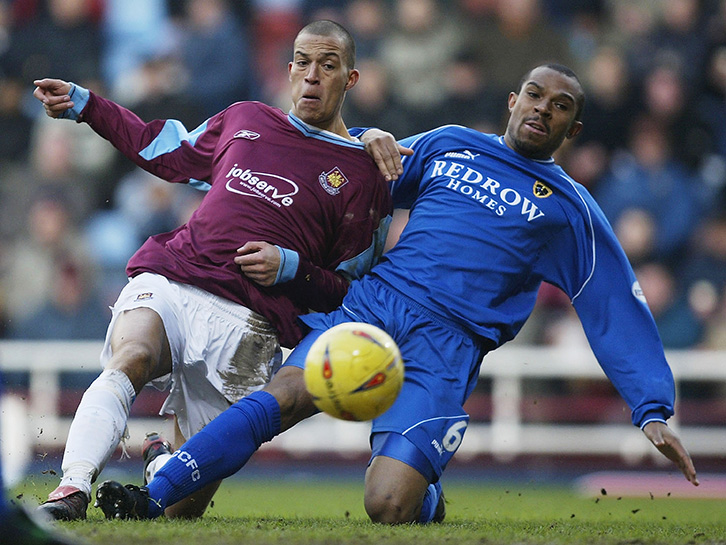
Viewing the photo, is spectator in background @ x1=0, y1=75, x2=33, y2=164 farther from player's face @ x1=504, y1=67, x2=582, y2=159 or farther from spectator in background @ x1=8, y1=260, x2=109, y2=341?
player's face @ x1=504, y1=67, x2=582, y2=159

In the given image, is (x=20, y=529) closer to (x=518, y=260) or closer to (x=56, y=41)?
(x=518, y=260)

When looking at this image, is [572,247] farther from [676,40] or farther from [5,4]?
[5,4]

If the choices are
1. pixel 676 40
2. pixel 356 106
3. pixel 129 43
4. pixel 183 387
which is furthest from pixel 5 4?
pixel 183 387

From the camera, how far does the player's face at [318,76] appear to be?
5.57m

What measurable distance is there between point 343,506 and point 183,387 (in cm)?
219

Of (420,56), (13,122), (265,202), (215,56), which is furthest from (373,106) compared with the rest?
(265,202)

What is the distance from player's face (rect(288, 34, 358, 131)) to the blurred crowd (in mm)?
5851

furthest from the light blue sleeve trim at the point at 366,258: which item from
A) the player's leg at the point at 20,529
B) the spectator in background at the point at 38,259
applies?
the spectator in background at the point at 38,259

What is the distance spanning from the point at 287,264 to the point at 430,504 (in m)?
1.45

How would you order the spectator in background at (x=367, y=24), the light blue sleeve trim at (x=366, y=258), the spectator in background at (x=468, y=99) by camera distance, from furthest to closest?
the spectator in background at (x=367, y=24) < the spectator in background at (x=468, y=99) < the light blue sleeve trim at (x=366, y=258)

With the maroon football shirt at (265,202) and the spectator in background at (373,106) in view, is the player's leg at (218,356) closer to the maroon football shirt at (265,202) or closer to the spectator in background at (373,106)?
the maroon football shirt at (265,202)

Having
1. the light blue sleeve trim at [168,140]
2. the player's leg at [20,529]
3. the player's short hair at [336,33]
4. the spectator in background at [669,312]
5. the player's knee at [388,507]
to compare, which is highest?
the player's short hair at [336,33]

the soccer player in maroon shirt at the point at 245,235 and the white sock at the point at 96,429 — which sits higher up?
the soccer player in maroon shirt at the point at 245,235

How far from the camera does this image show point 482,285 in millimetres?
5699
